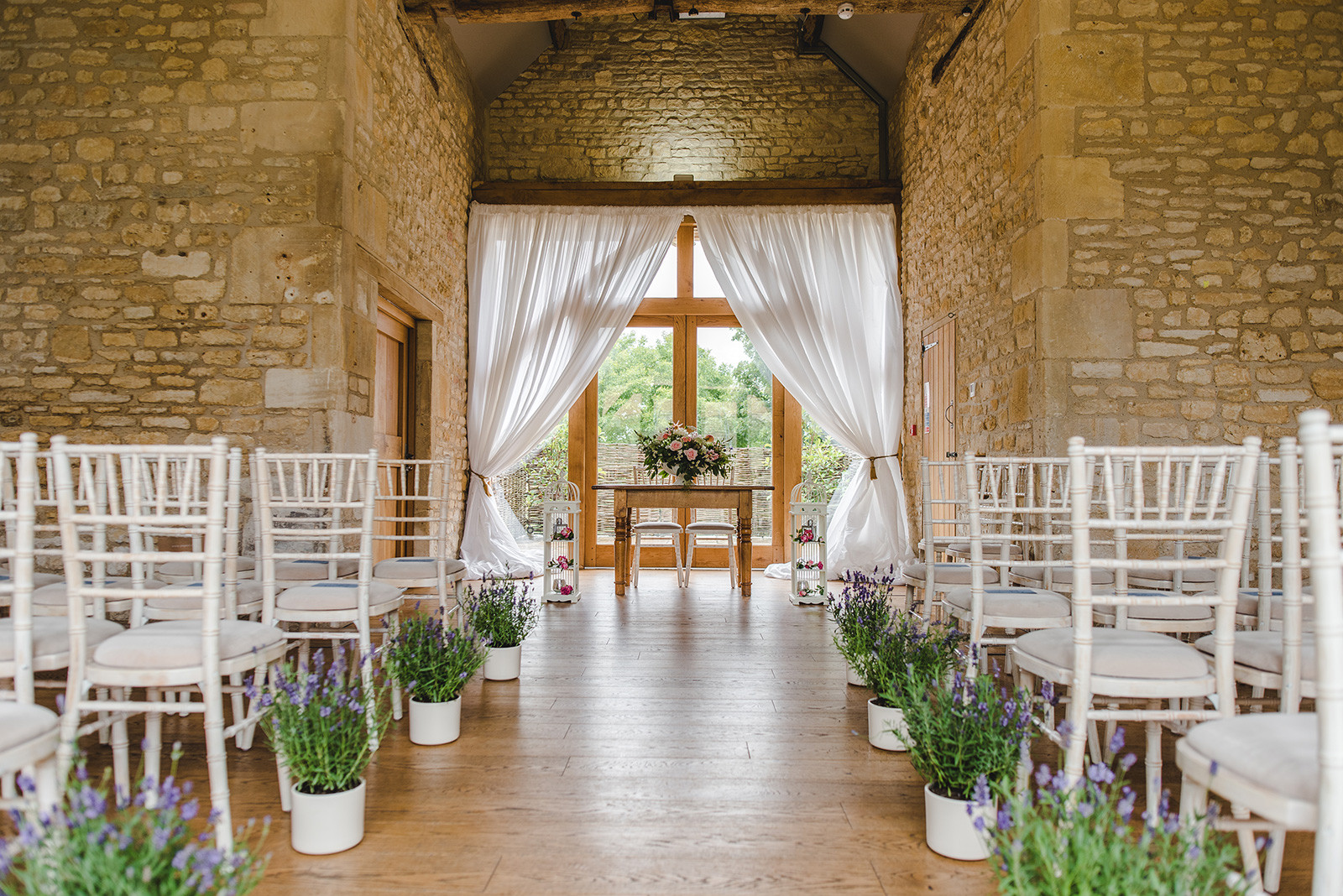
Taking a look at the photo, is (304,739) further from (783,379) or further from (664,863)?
(783,379)

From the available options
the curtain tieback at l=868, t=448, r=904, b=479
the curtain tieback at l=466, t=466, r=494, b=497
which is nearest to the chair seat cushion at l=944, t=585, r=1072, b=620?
Result: the curtain tieback at l=868, t=448, r=904, b=479

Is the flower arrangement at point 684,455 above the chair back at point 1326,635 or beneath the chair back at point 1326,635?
above

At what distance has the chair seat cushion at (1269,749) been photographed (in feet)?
4.12

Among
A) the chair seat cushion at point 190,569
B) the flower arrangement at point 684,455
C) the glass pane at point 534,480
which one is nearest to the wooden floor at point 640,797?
the chair seat cushion at point 190,569

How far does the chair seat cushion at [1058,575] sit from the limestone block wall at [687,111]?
4719 millimetres

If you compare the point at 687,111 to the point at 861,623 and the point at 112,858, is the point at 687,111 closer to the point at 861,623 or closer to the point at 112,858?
the point at 861,623

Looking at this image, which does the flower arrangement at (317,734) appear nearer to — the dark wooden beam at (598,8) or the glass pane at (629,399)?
the dark wooden beam at (598,8)

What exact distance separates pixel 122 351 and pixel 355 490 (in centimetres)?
150

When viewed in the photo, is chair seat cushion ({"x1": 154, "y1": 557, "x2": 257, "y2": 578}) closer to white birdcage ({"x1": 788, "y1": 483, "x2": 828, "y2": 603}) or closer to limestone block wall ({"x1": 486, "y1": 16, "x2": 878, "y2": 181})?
white birdcage ({"x1": 788, "y1": 483, "x2": 828, "y2": 603})

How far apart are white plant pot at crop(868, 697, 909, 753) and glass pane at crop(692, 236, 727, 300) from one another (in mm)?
5473

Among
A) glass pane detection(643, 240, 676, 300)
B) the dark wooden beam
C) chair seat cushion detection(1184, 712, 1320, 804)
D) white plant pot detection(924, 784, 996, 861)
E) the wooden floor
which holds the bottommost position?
the wooden floor

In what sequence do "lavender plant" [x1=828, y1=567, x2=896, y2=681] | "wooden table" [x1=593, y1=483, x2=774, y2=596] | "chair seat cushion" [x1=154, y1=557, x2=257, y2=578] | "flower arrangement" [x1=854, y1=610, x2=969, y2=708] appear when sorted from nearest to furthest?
1. "flower arrangement" [x1=854, y1=610, x2=969, y2=708]
2. "lavender plant" [x1=828, y1=567, x2=896, y2=681]
3. "chair seat cushion" [x1=154, y1=557, x2=257, y2=578]
4. "wooden table" [x1=593, y1=483, x2=774, y2=596]


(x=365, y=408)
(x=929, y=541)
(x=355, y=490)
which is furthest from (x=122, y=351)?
(x=929, y=541)

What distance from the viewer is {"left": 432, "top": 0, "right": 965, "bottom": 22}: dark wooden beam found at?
5191mm
